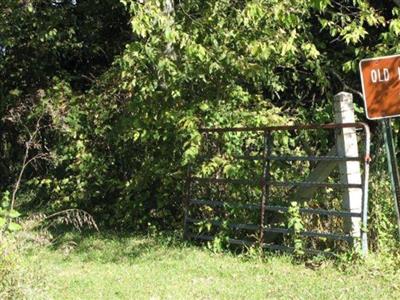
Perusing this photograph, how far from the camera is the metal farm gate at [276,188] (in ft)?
24.1

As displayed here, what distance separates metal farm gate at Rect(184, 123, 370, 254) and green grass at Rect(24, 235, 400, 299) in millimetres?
381

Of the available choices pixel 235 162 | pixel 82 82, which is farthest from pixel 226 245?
pixel 82 82

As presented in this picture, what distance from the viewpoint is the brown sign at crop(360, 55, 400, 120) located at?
635cm

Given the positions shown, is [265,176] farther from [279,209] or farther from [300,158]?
[300,158]

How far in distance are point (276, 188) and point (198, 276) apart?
180cm

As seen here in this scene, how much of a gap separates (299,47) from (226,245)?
A: 3.37 m

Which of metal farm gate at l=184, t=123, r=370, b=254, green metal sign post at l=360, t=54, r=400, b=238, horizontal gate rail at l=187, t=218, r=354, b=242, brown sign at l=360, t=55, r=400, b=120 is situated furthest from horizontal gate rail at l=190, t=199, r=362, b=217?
brown sign at l=360, t=55, r=400, b=120

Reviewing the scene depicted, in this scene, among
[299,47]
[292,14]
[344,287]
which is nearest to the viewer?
[344,287]

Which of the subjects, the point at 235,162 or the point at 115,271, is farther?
the point at 235,162

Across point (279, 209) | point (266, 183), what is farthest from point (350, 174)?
point (266, 183)

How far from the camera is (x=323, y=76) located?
1040 cm

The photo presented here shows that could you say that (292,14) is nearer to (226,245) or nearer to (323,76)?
(323,76)

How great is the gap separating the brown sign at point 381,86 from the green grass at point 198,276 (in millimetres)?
1741

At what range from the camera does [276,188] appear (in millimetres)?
8430
